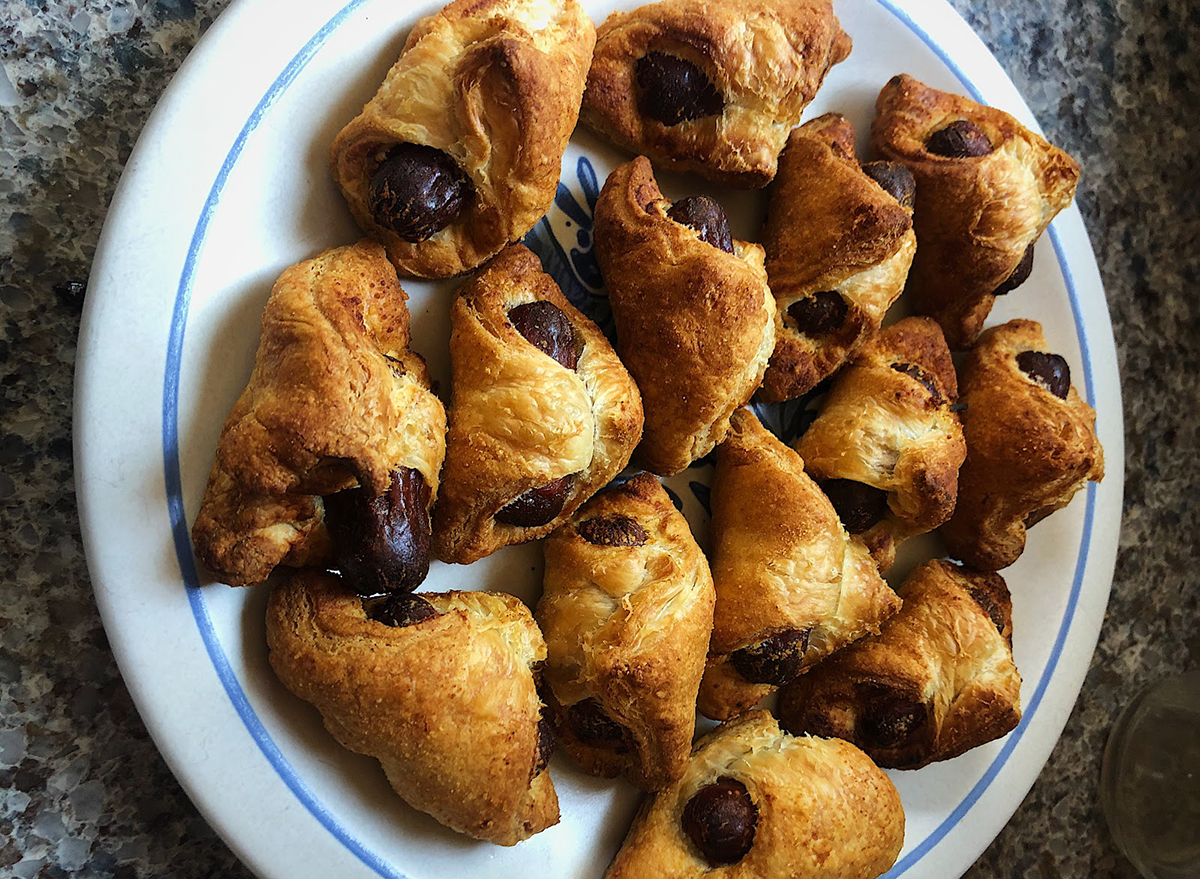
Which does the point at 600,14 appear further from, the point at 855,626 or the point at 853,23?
the point at 855,626

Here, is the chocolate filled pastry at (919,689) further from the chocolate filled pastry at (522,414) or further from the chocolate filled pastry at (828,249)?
the chocolate filled pastry at (522,414)

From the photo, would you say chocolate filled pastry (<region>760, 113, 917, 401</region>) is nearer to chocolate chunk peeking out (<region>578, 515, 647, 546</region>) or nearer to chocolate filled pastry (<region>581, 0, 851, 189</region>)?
chocolate filled pastry (<region>581, 0, 851, 189</region>)

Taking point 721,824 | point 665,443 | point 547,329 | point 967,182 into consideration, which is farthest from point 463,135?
point 721,824

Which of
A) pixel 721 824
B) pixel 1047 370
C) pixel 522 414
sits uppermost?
pixel 1047 370


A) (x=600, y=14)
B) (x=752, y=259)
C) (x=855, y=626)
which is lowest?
(x=855, y=626)

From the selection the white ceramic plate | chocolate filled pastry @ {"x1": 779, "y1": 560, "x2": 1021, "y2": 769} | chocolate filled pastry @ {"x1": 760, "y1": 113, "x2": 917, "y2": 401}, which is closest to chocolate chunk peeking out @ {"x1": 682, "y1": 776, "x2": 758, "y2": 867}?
the white ceramic plate

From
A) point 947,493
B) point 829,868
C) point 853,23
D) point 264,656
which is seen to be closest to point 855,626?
point 947,493

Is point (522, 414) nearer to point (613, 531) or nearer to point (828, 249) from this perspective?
point (613, 531)

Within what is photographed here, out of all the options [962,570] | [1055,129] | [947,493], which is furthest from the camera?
[1055,129]
